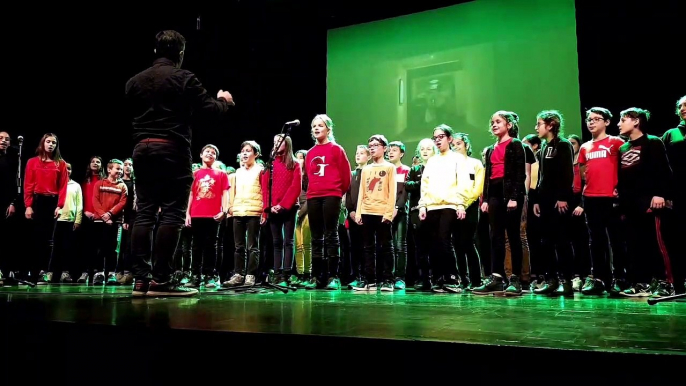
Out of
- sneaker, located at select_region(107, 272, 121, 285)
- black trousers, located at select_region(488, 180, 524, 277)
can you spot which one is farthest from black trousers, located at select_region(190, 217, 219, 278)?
black trousers, located at select_region(488, 180, 524, 277)

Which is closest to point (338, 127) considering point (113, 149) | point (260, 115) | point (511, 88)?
point (260, 115)

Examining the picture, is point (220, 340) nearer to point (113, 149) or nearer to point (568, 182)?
point (568, 182)

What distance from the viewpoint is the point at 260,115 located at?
8.11m

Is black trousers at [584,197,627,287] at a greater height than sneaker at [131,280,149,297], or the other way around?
black trousers at [584,197,627,287]

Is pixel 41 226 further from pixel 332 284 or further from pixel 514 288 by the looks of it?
pixel 514 288

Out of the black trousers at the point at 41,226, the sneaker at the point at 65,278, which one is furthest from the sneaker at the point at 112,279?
the black trousers at the point at 41,226

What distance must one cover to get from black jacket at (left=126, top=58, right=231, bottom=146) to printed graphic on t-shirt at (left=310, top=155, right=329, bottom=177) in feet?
5.75

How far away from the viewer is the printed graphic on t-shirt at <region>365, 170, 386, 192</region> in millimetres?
4992

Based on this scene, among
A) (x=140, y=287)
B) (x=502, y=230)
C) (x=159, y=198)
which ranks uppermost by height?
(x=159, y=198)

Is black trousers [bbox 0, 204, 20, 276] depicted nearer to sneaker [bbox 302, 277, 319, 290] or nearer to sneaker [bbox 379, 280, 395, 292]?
sneaker [bbox 302, 277, 319, 290]

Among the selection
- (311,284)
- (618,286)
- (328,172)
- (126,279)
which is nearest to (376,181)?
(328,172)

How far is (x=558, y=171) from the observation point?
13.1ft

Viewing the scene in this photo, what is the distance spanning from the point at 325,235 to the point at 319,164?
672mm

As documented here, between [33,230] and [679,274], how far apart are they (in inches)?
238
